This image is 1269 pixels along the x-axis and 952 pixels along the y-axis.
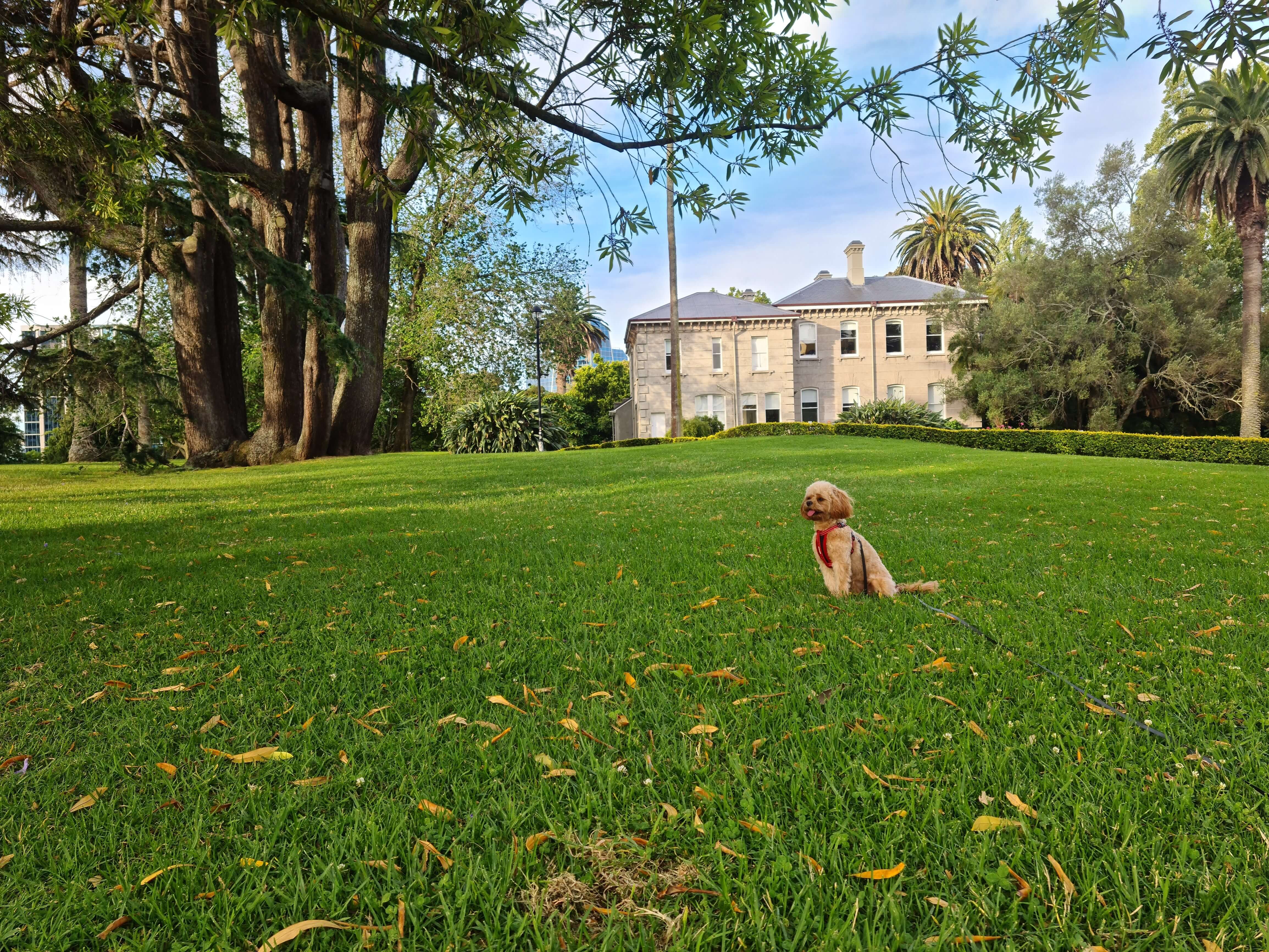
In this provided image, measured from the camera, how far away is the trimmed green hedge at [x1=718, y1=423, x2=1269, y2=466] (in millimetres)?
17047

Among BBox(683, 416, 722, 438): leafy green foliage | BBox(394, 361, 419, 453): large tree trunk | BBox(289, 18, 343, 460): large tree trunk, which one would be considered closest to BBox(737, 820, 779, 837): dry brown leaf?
BBox(289, 18, 343, 460): large tree trunk

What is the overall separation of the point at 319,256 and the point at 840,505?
16.1 meters

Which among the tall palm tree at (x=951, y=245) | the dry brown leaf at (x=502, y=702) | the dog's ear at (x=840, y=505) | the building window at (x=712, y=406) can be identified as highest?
the tall palm tree at (x=951, y=245)

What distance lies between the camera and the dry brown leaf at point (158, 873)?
138 cm

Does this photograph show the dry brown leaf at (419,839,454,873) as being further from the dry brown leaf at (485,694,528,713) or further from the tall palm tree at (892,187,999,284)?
the tall palm tree at (892,187,999,284)

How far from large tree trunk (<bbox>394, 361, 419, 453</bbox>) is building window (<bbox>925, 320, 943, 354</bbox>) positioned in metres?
24.4

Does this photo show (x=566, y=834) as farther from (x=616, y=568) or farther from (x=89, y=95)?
(x=89, y=95)

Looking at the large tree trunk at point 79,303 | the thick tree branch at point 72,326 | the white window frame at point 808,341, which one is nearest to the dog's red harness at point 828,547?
the thick tree branch at point 72,326

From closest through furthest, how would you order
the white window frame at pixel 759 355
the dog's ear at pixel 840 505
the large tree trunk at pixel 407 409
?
the dog's ear at pixel 840 505
the large tree trunk at pixel 407 409
the white window frame at pixel 759 355

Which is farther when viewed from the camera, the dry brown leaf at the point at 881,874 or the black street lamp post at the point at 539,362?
the black street lamp post at the point at 539,362

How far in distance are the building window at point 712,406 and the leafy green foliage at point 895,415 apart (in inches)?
243

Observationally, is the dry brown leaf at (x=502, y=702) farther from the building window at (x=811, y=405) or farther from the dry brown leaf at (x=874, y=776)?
the building window at (x=811, y=405)

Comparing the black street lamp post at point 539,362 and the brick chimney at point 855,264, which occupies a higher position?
the brick chimney at point 855,264

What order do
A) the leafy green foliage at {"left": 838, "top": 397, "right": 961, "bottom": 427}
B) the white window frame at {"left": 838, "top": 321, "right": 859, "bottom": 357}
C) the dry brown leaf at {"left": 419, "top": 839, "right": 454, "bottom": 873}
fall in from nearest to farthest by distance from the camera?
the dry brown leaf at {"left": 419, "top": 839, "right": 454, "bottom": 873}, the leafy green foliage at {"left": 838, "top": 397, "right": 961, "bottom": 427}, the white window frame at {"left": 838, "top": 321, "right": 859, "bottom": 357}
